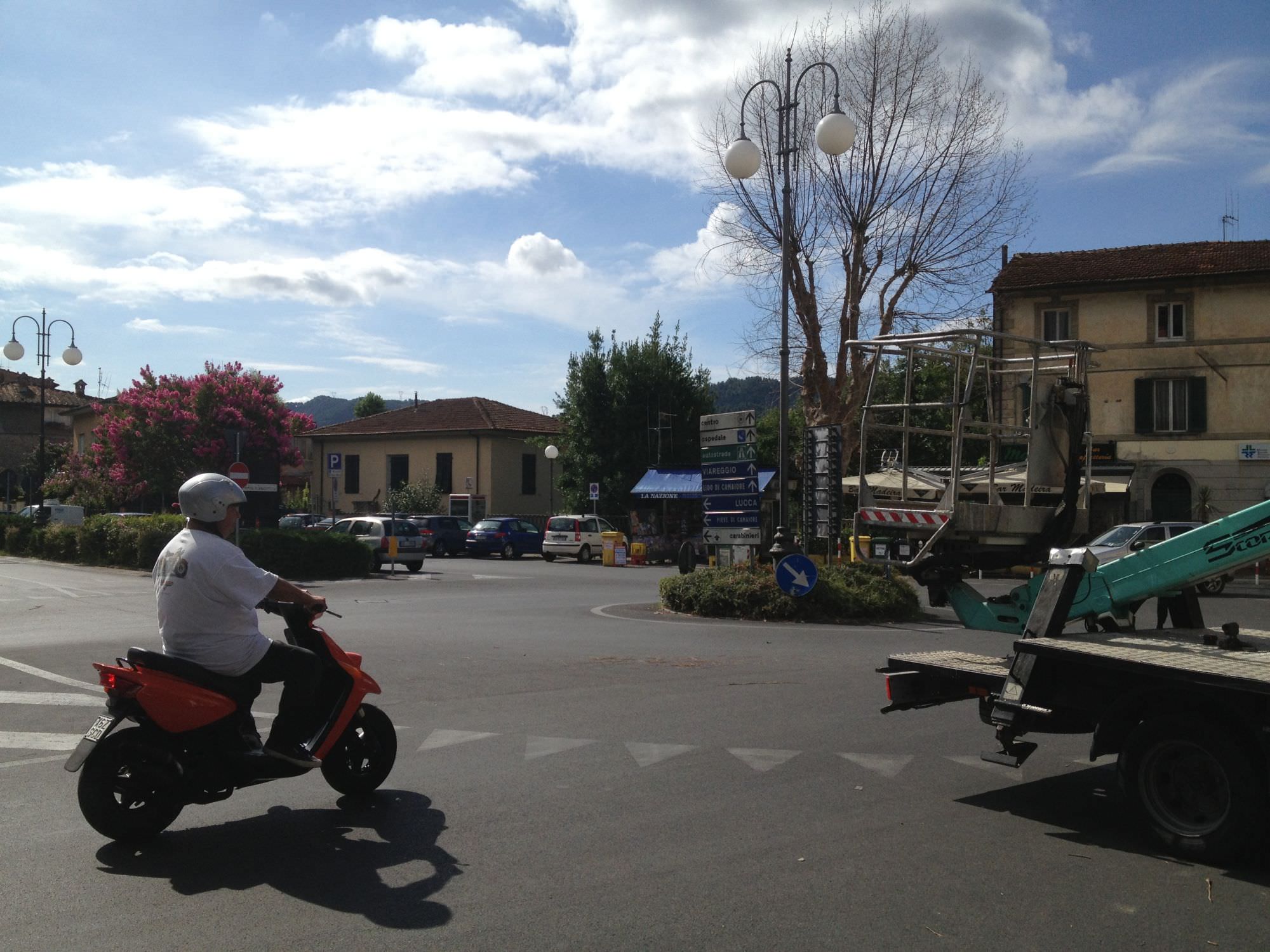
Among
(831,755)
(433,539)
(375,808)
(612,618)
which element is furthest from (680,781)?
(433,539)

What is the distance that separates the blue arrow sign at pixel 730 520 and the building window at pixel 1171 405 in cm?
2190

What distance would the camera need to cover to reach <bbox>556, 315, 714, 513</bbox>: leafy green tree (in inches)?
1751

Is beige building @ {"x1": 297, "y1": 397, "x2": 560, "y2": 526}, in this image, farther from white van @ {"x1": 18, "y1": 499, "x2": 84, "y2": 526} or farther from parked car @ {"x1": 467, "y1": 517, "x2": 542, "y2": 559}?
white van @ {"x1": 18, "y1": 499, "x2": 84, "y2": 526}

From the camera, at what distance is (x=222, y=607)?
17.9 ft

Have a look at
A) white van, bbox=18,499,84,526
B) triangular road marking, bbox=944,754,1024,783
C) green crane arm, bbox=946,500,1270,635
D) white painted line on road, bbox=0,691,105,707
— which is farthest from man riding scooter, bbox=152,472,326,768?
white van, bbox=18,499,84,526

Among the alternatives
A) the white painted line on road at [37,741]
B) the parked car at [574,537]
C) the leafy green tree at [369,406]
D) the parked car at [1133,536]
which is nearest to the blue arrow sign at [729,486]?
the parked car at [1133,536]

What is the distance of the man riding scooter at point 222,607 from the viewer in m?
5.41

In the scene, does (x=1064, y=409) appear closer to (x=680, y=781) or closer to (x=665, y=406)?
(x=680, y=781)

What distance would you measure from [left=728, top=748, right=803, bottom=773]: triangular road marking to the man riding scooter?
9.10 ft

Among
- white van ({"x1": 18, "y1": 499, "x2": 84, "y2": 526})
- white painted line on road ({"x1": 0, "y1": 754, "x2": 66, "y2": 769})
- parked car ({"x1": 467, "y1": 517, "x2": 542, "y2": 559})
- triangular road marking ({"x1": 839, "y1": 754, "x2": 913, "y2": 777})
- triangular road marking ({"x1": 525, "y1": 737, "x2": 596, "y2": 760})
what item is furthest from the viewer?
parked car ({"x1": 467, "y1": 517, "x2": 542, "y2": 559})

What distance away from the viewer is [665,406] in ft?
148

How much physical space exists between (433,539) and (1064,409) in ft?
110

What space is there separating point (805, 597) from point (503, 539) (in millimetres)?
23359

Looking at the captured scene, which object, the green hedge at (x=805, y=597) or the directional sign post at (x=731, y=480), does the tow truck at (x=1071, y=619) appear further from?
the directional sign post at (x=731, y=480)
